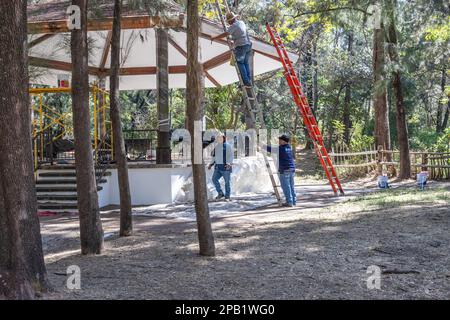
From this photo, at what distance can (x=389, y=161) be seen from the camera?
1905 cm

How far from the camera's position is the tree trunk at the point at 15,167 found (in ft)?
15.3

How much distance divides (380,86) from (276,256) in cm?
1094

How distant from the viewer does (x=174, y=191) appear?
1338 centimetres

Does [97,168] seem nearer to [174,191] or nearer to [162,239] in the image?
[174,191]

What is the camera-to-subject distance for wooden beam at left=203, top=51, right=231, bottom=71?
52.2 ft

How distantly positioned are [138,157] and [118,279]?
32.7ft

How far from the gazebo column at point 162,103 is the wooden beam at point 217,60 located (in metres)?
2.59

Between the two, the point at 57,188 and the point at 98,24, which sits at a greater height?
the point at 98,24

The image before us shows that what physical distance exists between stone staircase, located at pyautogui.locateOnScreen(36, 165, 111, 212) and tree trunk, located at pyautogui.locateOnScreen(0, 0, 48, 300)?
25.9 ft

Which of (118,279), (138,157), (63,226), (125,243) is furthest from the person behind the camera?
(138,157)

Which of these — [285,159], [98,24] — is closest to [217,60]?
[98,24]

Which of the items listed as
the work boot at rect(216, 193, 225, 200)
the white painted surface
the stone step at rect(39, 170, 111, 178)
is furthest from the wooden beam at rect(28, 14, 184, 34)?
the work boot at rect(216, 193, 225, 200)

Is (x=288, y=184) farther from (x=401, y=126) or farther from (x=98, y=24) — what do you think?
(x=401, y=126)

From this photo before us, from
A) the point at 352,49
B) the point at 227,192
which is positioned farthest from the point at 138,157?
the point at 352,49
